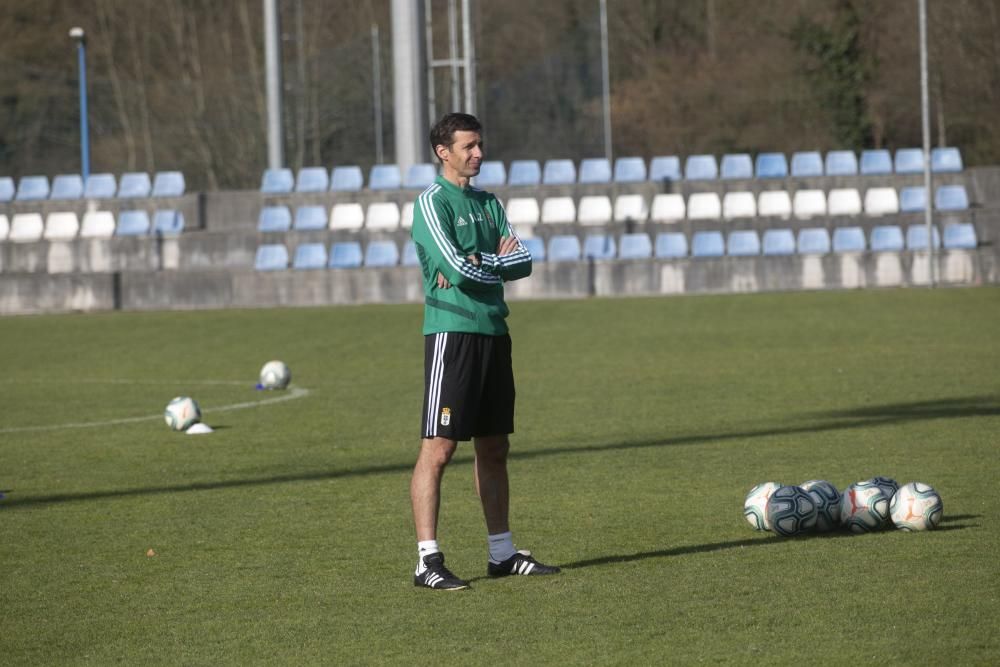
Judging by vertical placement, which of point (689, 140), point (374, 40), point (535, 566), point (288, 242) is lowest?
point (535, 566)

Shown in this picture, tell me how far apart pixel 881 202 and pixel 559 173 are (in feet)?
23.7

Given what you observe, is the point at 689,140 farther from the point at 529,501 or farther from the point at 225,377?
the point at 529,501

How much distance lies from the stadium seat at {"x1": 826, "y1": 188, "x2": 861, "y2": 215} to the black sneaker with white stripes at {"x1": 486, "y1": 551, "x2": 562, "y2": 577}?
2560 centimetres

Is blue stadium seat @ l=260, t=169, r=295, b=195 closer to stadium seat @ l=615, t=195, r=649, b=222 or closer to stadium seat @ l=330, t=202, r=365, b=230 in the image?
stadium seat @ l=330, t=202, r=365, b=230

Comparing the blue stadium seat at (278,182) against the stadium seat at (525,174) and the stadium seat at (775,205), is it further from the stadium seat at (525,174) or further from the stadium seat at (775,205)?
the stadium seat at (775,205)

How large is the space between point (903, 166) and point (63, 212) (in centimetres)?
1872

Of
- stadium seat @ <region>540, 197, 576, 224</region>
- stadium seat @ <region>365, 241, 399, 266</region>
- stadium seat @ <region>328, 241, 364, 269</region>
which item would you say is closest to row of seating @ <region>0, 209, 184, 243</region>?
stadium seat @ <region>328, 241, 364, 269</region>

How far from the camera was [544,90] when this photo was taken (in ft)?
142

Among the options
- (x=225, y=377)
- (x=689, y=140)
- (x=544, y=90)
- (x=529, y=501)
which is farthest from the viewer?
(x=689, y=140)

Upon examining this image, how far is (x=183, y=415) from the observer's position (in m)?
12.2

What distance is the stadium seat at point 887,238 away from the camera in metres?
29.3

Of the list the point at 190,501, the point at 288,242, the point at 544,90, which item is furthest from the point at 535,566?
the point at 544,90

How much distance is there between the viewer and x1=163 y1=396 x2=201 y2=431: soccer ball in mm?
12219

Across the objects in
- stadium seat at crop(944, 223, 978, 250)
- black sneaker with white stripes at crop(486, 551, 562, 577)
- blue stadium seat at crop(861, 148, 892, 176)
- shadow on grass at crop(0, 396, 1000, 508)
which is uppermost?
blue stadium seat at crop(861, 148, 892, 176)
